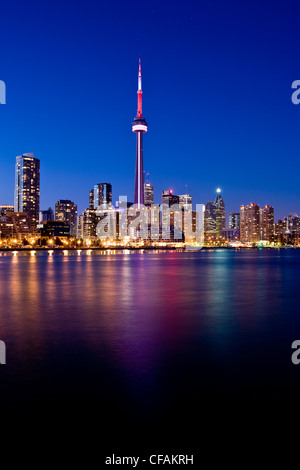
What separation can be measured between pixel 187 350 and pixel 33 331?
287 inches

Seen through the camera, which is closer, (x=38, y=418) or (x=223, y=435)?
(x=223, y=435)

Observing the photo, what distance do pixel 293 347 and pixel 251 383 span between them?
184 inches

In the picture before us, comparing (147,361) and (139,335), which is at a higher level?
(147,361)

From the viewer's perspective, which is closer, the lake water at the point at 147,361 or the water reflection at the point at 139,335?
the lake water at the point at 147,361

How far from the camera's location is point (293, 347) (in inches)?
547

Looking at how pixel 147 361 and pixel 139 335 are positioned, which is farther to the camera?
pixel 139 335

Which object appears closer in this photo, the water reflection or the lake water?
the lake water

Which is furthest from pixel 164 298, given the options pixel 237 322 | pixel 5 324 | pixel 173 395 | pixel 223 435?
pixel 223 435
